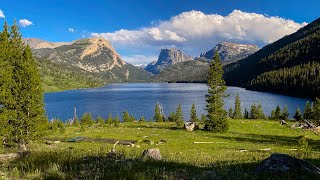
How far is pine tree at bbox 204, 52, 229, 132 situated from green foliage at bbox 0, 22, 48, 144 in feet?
125

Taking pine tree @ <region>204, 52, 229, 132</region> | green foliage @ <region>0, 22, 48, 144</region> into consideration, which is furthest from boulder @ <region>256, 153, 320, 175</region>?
A: pine tree @ <region>204, 52, 229, 132</region>

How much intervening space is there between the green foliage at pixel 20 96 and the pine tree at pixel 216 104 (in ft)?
125

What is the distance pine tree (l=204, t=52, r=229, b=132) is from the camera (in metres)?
66.0

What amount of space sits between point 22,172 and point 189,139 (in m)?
48.2

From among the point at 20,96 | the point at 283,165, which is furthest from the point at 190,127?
the point at 283,165

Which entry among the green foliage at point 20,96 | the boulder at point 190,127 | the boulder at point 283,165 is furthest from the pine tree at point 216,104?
the boulder at point 283,165

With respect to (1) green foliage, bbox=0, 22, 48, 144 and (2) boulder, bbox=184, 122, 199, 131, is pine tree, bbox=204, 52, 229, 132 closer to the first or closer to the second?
(2) boulder, bbox=184, 122, 199, 131

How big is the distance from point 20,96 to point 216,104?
42.6m

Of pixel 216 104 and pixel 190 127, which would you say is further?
pixel 190 127

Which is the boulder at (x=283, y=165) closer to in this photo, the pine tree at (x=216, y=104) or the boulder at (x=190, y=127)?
the pine tree at (x=216, y=104)

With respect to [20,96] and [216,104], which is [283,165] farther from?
[216,104]

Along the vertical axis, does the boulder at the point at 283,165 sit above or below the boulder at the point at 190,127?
above

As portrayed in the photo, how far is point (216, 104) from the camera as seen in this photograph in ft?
220

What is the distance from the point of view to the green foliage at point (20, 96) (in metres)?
34.5
